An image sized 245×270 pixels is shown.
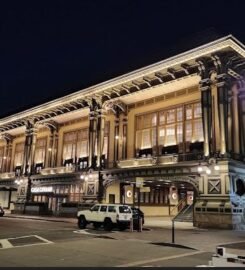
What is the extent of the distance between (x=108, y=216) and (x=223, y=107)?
Answer: 12606 millimetres

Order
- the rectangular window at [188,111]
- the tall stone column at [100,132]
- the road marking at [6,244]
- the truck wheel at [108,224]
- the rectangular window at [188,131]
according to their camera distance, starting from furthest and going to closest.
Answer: the tall stone column at [100,132]
the rectangular window at [188,111]
the rectangular window at [188,131]
the truck wheel at [108,224]
the road marking at [6,244]

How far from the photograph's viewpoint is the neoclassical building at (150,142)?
2777 centimetres

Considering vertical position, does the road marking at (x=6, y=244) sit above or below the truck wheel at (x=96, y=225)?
below

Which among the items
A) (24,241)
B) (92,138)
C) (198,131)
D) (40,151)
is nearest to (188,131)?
(198,131)

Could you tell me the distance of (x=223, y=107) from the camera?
28.2 meters

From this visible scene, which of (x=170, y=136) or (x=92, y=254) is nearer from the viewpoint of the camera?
(x=92, y=254)

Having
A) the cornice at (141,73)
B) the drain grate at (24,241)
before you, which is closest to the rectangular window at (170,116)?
the cornice at (141,73)

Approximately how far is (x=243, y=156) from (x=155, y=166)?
24.7ft

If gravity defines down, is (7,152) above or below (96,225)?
above

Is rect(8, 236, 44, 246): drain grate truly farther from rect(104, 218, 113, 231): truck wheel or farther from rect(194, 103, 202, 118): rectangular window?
rect(194, 103, 202, 118): rectangular window

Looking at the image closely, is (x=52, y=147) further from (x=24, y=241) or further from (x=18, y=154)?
(x=24, y=241)

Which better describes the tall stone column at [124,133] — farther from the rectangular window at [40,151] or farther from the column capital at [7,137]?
the column capital at [7,137]

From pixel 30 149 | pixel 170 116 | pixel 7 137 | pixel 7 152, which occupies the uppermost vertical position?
pixel 7 137

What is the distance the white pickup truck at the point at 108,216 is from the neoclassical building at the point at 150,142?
6.05 feet
